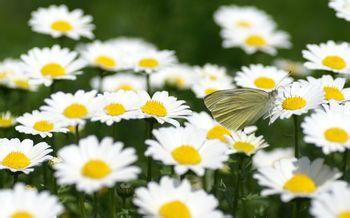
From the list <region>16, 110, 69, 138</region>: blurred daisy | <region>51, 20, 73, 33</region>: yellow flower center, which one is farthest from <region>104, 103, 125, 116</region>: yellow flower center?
<region>51, 20, 73, 33</region>: yellow flower center

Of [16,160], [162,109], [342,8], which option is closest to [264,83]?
[342,8]

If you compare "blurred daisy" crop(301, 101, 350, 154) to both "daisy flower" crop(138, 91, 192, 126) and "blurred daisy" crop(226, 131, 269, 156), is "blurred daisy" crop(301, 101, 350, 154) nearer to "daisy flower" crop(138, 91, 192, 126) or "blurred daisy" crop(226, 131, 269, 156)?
"blurred daisy" crop(226, 131, 269, 156)

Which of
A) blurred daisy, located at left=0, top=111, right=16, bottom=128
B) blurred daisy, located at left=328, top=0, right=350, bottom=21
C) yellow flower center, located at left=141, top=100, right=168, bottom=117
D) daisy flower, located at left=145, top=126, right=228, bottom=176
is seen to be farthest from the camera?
blurred daisy, located at left=328, top=0, right=350, bottom=21

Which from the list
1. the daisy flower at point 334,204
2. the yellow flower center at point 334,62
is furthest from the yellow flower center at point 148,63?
the daisy flower at point 334,204

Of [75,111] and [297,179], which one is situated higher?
[75,111]

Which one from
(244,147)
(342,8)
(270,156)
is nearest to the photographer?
(244,147)

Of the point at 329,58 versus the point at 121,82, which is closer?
the point at 329,58

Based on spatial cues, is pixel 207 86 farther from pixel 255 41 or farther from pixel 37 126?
pixel 255 41
